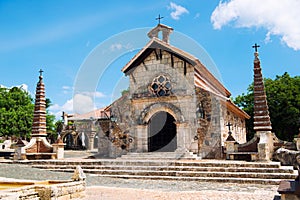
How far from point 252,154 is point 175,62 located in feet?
22.1

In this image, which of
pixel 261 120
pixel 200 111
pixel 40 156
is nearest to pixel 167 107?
pixel 200 111

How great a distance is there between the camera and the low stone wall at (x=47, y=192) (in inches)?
227

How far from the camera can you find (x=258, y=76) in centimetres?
1472

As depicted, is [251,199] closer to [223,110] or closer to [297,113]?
[223,110]

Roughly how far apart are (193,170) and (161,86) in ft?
21.3

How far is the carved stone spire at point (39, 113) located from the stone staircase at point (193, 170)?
3.73m

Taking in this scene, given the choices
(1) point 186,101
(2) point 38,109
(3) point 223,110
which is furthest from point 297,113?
(2) point 38,109

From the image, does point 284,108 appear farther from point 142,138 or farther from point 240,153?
point 142,138

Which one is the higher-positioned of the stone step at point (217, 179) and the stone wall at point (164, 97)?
the stone wall at point (164, 97)

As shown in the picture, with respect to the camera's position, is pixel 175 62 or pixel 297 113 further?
pixel 297 113

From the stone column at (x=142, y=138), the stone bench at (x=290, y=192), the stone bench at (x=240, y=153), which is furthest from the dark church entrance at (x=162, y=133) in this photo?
the stone bench at (x=290, y=192)

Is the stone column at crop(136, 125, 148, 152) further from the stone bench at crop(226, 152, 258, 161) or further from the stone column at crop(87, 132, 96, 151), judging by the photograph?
the stone column at crop(87, 132, 96, 151)

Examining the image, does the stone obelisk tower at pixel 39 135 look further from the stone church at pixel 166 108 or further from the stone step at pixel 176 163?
the stone church at pixel 166 108

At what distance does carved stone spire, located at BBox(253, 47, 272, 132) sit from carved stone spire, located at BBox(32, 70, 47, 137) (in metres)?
12.2
